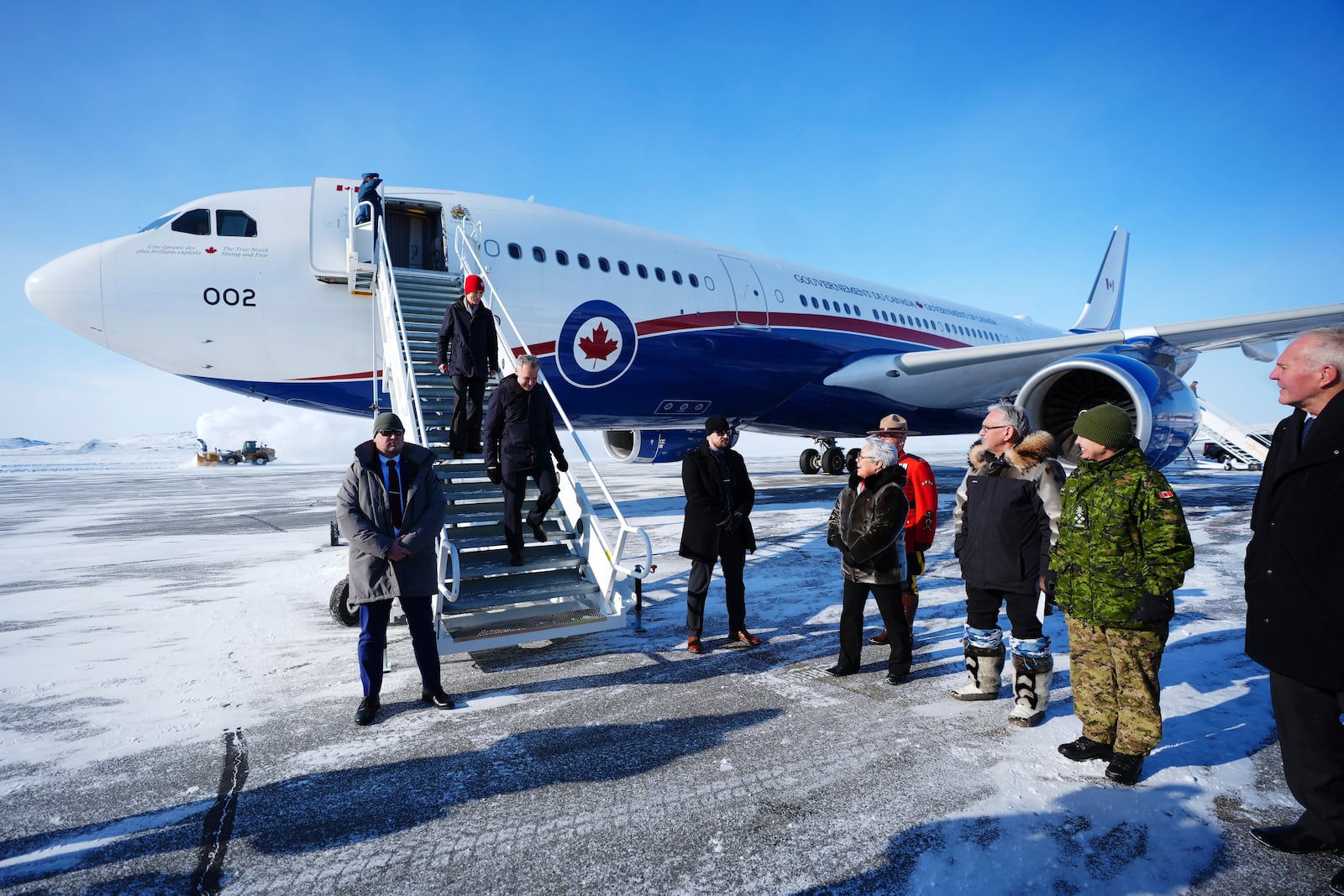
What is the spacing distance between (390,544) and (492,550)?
1461mm

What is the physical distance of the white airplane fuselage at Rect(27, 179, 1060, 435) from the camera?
7.03m

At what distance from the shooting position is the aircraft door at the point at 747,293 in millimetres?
10820

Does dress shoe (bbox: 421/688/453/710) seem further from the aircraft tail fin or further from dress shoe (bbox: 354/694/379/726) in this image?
the aircraft tail fin

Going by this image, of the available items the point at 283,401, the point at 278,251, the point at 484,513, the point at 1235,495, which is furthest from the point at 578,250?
the point at 1235,495

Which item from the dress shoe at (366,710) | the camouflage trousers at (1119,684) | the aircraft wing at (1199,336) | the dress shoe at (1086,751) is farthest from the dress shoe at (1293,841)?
the aircraft wing at (1199,336)

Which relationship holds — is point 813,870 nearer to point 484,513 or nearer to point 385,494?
point 385,494

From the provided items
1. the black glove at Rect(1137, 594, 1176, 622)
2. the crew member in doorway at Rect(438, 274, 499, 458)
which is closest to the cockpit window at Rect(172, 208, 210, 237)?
the crew member in doorway at Rect(438, 274, 499, 458)

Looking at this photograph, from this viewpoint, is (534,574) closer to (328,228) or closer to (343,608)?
(343,608)

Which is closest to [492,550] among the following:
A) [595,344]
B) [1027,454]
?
[1027,454]

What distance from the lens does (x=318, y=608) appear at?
5.55 meters

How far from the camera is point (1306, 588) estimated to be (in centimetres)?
217

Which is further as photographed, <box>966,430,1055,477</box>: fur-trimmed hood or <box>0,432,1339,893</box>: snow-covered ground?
<box>966,430,1055,477</box>: fur-trimmed hood

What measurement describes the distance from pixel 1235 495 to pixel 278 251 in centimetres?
1715

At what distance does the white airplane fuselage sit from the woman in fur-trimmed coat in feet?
17.9
